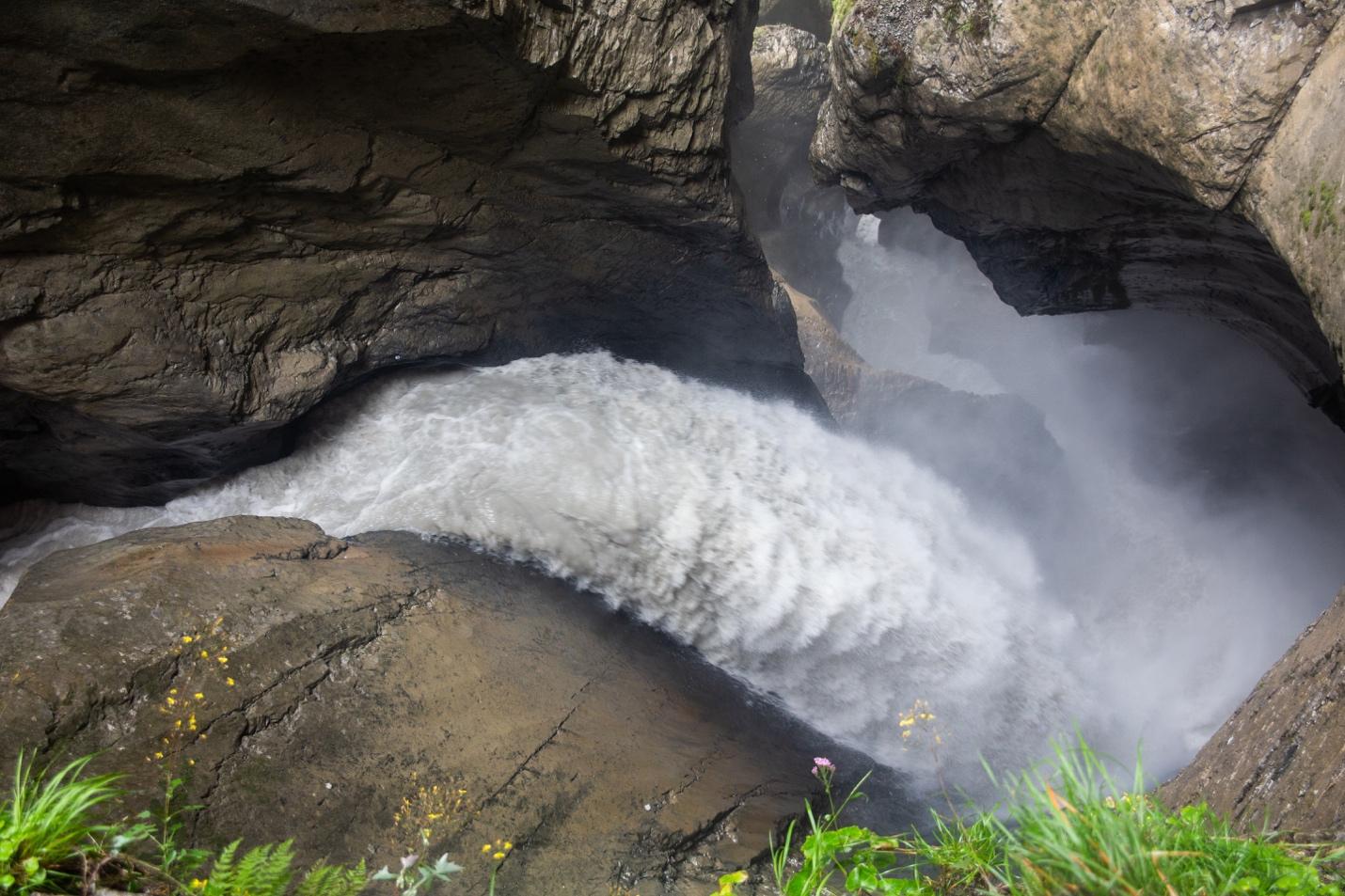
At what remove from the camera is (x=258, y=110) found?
4.87 m

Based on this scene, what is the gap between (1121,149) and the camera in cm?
486

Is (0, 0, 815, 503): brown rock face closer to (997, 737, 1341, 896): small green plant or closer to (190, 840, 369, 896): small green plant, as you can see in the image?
(190, 840, 369, 896): small green plant

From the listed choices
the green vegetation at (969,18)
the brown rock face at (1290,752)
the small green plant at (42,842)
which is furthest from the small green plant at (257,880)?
the green vegetation at (969,18)

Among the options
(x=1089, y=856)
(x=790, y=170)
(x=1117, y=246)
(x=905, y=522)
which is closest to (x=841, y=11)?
(x=1117, y=246)

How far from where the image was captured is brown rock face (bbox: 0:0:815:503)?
4426 millimetres

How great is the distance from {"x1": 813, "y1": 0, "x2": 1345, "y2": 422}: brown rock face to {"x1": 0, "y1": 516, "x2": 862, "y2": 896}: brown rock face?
3527 mm

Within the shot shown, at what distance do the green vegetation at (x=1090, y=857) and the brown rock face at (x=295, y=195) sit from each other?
4394mm

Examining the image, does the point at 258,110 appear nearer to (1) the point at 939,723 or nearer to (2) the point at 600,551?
(2) the point at 600,551

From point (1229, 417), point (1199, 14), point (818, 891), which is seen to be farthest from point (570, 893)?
point (1229, 417)

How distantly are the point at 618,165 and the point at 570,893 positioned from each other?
4554mm

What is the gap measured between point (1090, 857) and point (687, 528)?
4.56m

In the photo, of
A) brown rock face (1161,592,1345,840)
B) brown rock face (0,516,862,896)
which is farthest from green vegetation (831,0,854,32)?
brown rock face (1161,592,1345,840)

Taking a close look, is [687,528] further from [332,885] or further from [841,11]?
[841,11]

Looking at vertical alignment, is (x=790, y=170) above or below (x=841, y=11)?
below
